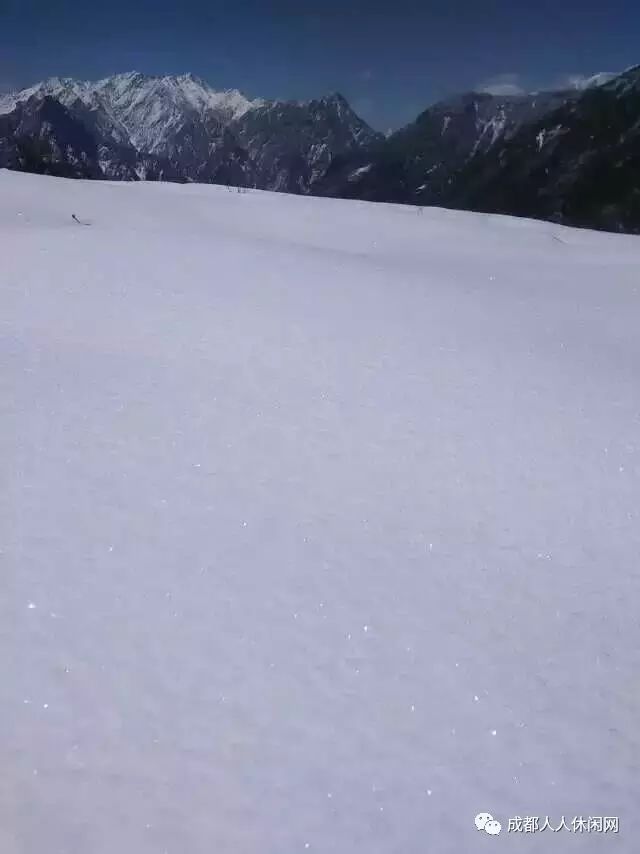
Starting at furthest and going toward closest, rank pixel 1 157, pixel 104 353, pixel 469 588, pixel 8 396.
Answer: pixel 1 157 < pixel 104 353 < pixel 8 396 < pixel 469 588

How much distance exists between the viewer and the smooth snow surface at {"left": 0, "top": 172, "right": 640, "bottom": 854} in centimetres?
176

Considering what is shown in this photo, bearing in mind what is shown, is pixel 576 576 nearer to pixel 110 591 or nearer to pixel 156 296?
pixel 110 591

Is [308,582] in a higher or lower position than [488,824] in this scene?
higher

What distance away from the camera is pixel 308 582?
246cm

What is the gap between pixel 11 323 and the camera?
4539 mm

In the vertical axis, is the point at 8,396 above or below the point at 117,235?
below

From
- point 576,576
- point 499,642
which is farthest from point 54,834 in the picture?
point 576,576

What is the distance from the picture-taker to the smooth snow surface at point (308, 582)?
1.76 m

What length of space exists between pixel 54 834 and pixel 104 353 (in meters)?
3.04

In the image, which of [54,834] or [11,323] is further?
[11,323]

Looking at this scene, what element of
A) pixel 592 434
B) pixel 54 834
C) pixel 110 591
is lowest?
pixel 54 834

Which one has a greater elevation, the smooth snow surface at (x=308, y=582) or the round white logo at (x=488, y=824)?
the smooth snow surface at (x=308, y=582)

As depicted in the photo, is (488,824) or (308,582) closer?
(488,824)

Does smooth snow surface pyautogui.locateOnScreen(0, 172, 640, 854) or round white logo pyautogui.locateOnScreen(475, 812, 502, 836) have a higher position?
smooth snow surface pyautogui.locateOnScreen(0, 172, 640, 854)
